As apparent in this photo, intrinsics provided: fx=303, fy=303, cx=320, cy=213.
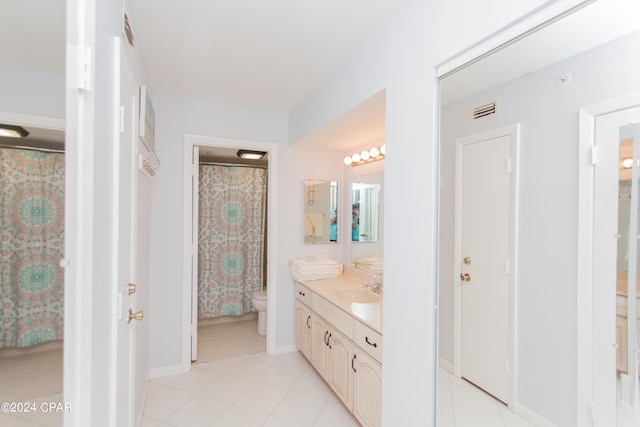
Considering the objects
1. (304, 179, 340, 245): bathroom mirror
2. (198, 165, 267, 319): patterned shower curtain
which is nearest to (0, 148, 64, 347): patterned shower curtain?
→ (304, 179, 340, 245): bathroom mirror

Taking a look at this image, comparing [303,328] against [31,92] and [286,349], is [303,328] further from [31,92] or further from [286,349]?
[31,92]

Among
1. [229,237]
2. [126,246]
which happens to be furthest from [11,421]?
[229,237]

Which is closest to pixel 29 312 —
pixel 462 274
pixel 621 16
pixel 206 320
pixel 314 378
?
pixel 462 274

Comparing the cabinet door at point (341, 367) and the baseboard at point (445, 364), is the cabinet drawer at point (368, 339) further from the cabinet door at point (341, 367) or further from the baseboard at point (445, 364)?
the baseboard at point (445, 364)

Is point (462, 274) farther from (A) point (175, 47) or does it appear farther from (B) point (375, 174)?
(A) point (175, 47)

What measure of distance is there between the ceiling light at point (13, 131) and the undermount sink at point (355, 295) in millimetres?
2239

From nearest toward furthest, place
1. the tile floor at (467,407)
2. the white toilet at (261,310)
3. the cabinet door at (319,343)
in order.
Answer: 1. the tile floor at (467,407)
2. the cabinet door at (319,343)
3. the white toilet at (261,310)

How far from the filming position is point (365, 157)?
9.73 ft

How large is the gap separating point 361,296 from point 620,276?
192 cm

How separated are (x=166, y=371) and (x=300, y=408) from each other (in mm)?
1287

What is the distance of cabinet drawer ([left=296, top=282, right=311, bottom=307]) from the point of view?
111 inches

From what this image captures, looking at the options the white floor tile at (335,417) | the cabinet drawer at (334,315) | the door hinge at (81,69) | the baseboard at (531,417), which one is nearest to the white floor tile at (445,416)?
the baseboard at (531,417)

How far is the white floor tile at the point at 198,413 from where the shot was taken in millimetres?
2082

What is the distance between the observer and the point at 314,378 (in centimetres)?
267
